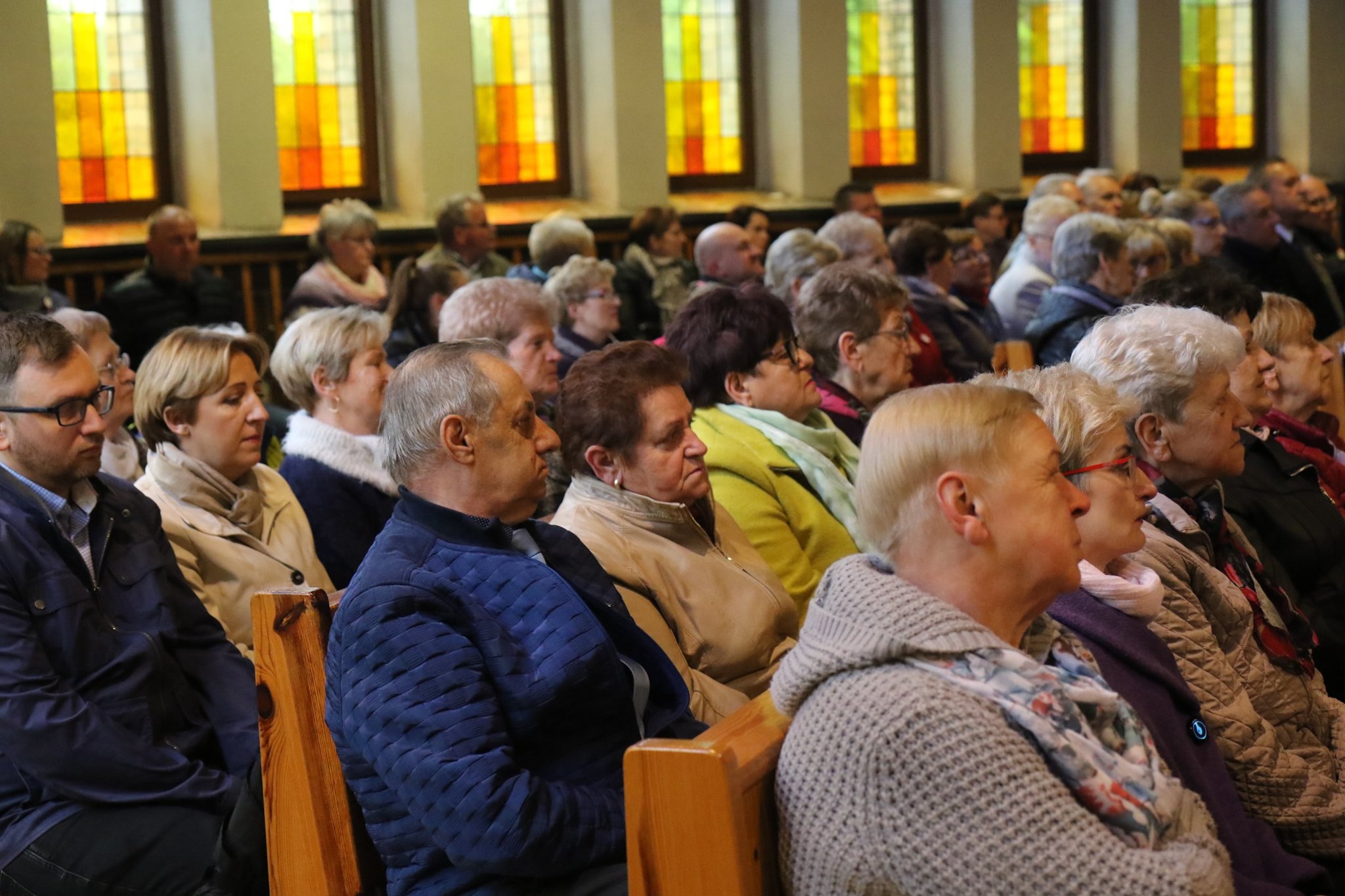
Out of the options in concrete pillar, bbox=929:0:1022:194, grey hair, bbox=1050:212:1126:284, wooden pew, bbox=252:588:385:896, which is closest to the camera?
wooden pew, bbox=252:588:385:896

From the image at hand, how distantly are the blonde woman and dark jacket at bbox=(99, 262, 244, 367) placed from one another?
3.58m

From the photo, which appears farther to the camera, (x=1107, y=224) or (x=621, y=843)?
(x=1107, y=224)

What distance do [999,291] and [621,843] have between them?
5806mm

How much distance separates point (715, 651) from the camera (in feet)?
8.70

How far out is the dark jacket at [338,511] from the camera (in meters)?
3.41

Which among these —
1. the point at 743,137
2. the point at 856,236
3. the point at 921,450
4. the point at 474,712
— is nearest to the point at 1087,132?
the point at 743,137

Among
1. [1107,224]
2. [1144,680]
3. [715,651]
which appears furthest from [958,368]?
[1144,680]

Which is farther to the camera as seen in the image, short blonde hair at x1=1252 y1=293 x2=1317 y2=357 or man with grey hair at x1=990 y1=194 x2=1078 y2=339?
man with grey hair at x1=990 y1=194 x2=1078 y2=339

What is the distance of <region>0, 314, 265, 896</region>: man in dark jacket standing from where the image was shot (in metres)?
2.32

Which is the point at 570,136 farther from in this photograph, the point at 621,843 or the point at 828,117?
the point at 621,843

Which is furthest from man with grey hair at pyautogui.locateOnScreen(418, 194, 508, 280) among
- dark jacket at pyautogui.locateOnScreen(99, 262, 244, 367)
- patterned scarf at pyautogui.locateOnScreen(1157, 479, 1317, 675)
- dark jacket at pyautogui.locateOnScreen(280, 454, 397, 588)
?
patterned scarf at pyautogui.locateOnScreen(1157, 479, 1317, 675)

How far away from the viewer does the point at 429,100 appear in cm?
854

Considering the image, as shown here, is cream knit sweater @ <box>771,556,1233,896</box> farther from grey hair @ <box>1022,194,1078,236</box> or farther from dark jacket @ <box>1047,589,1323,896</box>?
grey hair @ <box>1022,194,1078,236</box>

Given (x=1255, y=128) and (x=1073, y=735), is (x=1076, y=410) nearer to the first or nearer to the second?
(x=1073, y=735)
